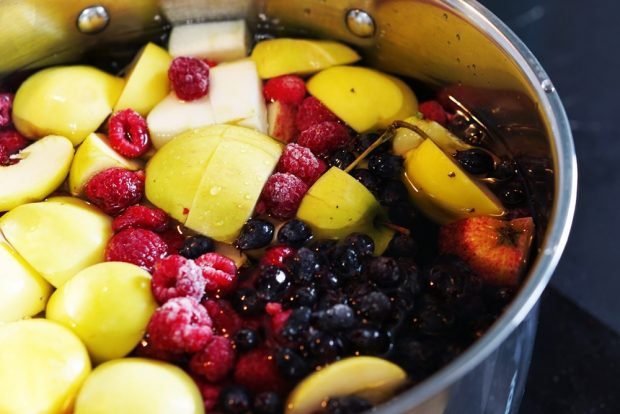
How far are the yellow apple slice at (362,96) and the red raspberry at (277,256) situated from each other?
31cm

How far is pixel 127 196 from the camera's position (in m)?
1.31

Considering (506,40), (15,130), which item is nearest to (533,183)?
(506,40)

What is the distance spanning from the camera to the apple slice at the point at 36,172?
4.29ft

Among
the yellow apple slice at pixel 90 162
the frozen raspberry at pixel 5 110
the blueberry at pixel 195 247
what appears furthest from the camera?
the frozen raspberry at pixel 5 110

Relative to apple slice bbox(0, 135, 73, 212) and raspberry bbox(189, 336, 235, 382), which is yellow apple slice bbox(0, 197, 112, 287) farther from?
raspberry bbox(189, 336, 235, 382)

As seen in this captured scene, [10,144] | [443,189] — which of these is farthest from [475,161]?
[10,144]

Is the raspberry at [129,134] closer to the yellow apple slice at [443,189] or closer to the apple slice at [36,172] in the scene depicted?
the apple slice at [36,172]

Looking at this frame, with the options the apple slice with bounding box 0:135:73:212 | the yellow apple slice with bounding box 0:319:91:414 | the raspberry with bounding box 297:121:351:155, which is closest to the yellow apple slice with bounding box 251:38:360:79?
the raspberry with bounding box 297:121:351:155

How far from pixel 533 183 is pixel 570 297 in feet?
1.23

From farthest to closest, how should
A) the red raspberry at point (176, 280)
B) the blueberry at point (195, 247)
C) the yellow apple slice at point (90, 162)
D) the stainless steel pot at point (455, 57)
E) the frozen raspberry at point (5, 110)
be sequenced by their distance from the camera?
the frozen raspberry at point (5, 110) < the yellow apple slice at point (90, 162) < the blueberry at point (195, 247) < the red raspberry at point (176, 280) < the stainless steel pot at point (455, 57)

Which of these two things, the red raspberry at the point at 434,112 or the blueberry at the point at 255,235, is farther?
the red raspberry at the point at 434,112

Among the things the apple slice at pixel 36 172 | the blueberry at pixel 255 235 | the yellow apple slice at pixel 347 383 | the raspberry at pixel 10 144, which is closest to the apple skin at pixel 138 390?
the yellow apple slice at pixel 347 383

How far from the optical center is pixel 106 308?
1132 mm

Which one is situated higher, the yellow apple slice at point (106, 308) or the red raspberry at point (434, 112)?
the red raspberry at point (434, 112)
